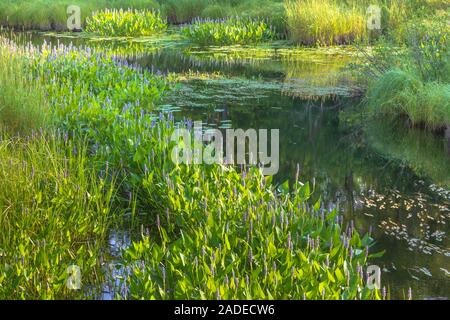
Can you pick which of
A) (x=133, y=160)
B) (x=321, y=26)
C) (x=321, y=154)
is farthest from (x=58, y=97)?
(x=321, y=26)

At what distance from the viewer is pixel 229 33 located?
62.6 ft

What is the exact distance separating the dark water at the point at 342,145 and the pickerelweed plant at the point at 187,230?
0.49 meters

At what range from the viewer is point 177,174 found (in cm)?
604

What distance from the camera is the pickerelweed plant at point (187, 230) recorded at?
13.0ft

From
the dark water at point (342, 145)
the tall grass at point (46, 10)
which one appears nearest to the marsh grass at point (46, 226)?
the dark water at point (342, 145)

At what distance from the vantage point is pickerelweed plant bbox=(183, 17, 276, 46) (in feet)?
62.8

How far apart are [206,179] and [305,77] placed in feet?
27.7

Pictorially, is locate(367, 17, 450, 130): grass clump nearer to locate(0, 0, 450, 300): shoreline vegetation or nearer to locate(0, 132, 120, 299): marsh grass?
locate(0, 0, 450, 300): shoreline vegetation

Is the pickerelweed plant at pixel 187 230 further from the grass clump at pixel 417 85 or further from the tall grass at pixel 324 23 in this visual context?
the tall grass at pixel 324 23

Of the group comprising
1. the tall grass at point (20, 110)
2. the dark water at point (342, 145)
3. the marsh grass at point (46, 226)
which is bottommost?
the dark water at point (342, 145)

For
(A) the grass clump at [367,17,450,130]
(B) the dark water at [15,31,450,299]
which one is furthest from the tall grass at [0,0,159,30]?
(A) the grass clump at [367,17,450,130]

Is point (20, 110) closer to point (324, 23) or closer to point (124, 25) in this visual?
point (324, 23)
